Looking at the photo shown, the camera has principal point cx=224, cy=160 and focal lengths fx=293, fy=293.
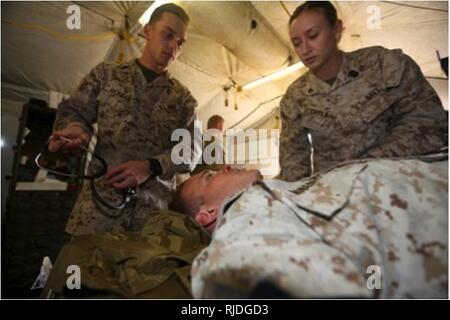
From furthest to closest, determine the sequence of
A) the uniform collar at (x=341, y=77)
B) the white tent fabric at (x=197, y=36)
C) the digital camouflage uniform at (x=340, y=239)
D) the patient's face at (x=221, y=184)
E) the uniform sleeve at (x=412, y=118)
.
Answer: the white tent fabric at (x=197, y=36) → the uniform collar at (x=341, y=77) → the patient's face at (x=221, y=184) → the uniform sleeve at (x=412, y=118) → the digital camouflage uniform at (x=340, y=239)

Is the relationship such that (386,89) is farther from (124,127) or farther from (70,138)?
(70,138)

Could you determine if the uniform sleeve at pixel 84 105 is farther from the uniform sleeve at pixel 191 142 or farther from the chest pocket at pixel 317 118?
the chest pocket at pixel 317 118

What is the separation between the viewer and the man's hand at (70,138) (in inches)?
36.7

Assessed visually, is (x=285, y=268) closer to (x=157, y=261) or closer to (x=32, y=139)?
(x=157, y=261)

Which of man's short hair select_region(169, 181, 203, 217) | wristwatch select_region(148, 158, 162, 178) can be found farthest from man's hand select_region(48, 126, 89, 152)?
man's short hair select_region(169, 181, 203, 217)

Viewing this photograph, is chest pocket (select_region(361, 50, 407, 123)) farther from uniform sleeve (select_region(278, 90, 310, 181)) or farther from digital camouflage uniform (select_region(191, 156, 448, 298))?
digital camouflage uniform (select_region(191, 156, 448, 298))

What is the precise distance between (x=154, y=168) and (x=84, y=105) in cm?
39

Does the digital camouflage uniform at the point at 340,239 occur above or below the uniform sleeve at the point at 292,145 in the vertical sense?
below

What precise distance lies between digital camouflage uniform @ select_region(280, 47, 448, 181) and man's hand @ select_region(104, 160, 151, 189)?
21.5 inches

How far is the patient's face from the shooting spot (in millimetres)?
982

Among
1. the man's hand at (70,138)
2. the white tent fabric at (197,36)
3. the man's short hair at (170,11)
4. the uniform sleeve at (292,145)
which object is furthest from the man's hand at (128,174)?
the white tent fabric at (197,36)

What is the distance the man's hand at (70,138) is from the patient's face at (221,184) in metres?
0.40

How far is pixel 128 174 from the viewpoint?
0.99 m

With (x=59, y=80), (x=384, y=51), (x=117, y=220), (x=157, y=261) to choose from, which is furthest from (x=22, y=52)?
(x=384, y=51)
